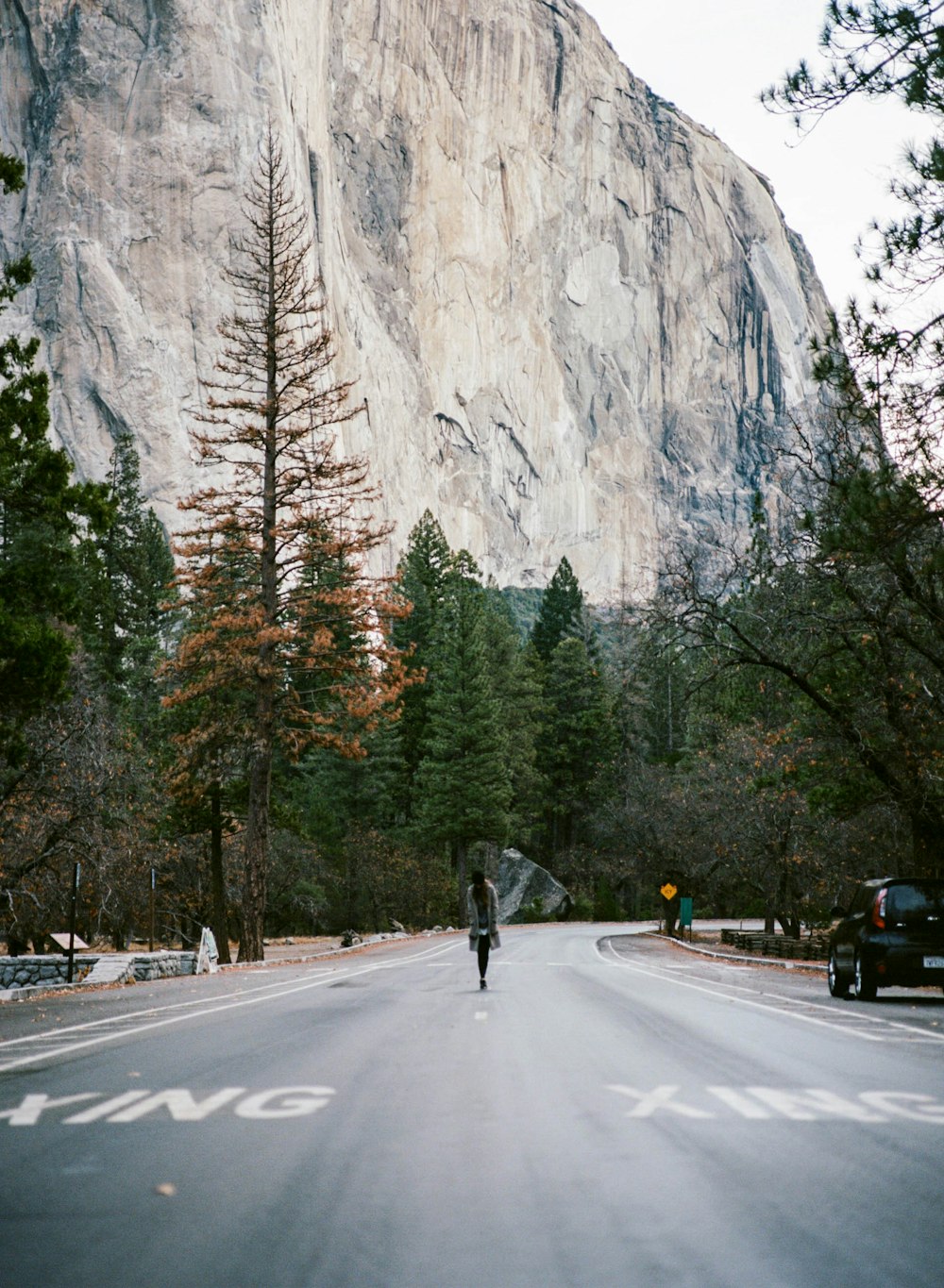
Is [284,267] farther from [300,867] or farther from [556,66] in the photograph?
[556,66]

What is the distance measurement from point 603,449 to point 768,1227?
16394 centimetres

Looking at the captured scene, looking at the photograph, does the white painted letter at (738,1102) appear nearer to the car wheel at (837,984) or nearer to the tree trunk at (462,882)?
the car wheel at (837,984)

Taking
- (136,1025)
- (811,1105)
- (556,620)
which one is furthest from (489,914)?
(556,620)

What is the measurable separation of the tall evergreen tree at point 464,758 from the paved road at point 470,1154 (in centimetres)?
5473

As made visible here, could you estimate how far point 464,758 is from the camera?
69188 mm

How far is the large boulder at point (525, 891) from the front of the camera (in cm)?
7400

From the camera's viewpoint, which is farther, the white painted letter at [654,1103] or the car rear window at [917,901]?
the car rear window at [917,901]

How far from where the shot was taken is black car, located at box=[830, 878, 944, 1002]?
56.5 feet

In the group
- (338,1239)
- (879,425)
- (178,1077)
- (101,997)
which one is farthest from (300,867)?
(338,1239)

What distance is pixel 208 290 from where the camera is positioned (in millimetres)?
99188

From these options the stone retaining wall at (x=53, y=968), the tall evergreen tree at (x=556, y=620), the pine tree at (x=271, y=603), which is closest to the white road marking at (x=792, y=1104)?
the stone retaining wall at (x=53, y=968)

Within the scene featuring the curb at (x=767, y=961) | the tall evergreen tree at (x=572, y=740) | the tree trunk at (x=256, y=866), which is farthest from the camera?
the tall evergreen tree at (x=572, y=740)

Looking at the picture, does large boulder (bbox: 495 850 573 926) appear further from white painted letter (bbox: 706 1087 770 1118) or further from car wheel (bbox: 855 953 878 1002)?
white painted letter (bbox: 706 1087 770 1118)

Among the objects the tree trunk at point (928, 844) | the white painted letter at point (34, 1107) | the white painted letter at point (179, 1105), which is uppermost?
the tree trunk at point (928, 844)
